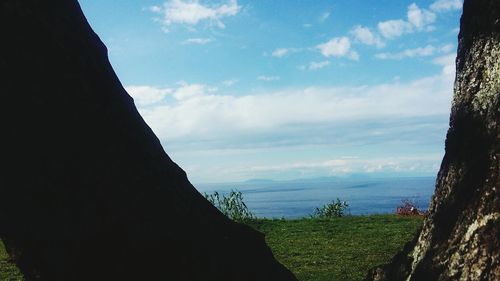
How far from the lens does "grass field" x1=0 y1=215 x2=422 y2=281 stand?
463 inches

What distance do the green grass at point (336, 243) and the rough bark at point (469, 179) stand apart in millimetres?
8203

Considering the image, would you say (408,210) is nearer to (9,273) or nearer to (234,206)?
(234,206)

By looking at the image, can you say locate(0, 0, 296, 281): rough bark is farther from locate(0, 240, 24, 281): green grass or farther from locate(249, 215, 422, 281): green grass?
locate(0, 240, 24, 281): green grass

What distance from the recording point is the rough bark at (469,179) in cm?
246

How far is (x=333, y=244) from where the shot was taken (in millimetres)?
15367

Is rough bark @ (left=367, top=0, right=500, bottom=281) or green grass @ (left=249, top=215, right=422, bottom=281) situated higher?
rough bark @ (left=367, top=0, right=500, bottom=281)

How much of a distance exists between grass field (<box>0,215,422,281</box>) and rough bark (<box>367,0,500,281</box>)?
322 inches

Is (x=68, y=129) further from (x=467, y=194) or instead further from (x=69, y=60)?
(x=467, y=194)

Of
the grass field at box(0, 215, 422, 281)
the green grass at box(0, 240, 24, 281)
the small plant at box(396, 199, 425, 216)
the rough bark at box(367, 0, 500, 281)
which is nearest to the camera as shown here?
the rough bark at box(367, 0, 500, 281)

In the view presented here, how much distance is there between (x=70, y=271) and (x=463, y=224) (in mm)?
2176

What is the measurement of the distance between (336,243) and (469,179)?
1323 centimetres

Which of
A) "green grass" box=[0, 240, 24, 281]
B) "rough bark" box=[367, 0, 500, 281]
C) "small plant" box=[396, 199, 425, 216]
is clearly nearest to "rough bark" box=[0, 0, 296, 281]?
"rough bark" box=[367, 0, 500, 281]

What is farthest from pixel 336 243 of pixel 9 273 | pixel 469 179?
pixel 469 179

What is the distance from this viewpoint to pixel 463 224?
2.61 meters
